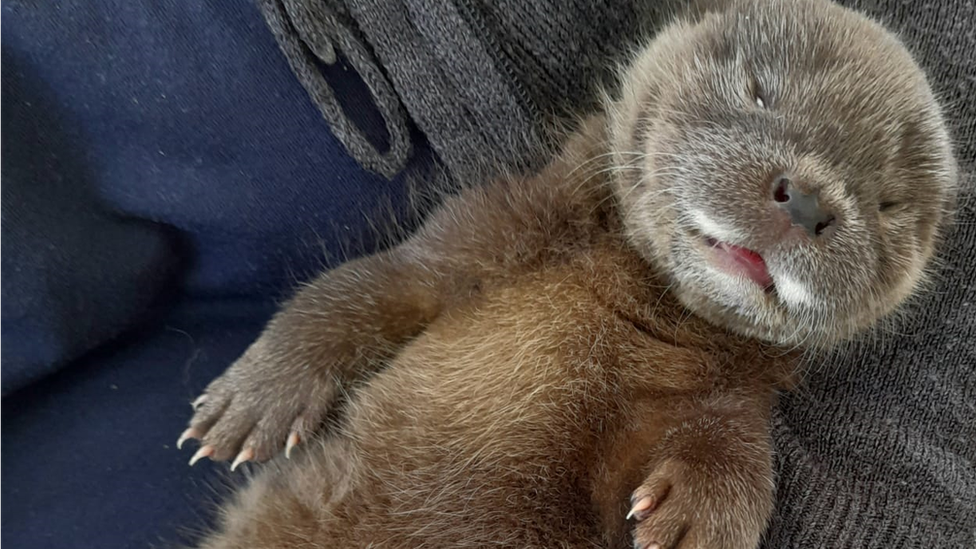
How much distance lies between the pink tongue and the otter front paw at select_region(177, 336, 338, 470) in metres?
0.73

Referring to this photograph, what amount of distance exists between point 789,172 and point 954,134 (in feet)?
1.76

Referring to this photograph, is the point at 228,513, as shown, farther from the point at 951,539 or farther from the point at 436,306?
the point at 951,539

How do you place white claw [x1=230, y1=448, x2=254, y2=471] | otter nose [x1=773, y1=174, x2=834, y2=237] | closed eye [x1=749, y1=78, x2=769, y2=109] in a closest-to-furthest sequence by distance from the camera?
otter nose [x1=773, y1=174, x2=834, y2=237] < closed eye [x1=749, y1=78, x2=769, y2=109] < white claw [x1=230, y1=448, x2=254, y2=471]

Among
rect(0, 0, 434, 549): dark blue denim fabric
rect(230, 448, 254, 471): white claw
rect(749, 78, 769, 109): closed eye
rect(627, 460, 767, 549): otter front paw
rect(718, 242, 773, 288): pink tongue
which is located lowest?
rect(627, 460, 767, 549): otter front paw

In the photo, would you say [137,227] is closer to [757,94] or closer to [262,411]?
[262,411]

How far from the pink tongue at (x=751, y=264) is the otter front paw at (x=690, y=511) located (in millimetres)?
301

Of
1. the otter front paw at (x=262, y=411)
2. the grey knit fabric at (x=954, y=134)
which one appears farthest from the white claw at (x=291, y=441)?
the grey knit fabric at (x=954, y=134)

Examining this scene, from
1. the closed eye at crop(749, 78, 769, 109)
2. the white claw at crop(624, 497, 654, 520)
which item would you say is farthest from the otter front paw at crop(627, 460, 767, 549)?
the closed eye at crop(749, 78, 769, 109)

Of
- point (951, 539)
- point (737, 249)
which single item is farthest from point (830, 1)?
point (951, 539)

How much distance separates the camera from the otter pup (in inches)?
43.0

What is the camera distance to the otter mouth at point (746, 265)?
1.09m

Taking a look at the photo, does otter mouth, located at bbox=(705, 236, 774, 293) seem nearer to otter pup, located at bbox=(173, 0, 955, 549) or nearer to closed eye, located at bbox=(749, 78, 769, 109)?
otter pup, located at bbox=(173, 0, 955, 549)

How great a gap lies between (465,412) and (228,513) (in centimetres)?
51

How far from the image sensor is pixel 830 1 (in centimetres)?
132
